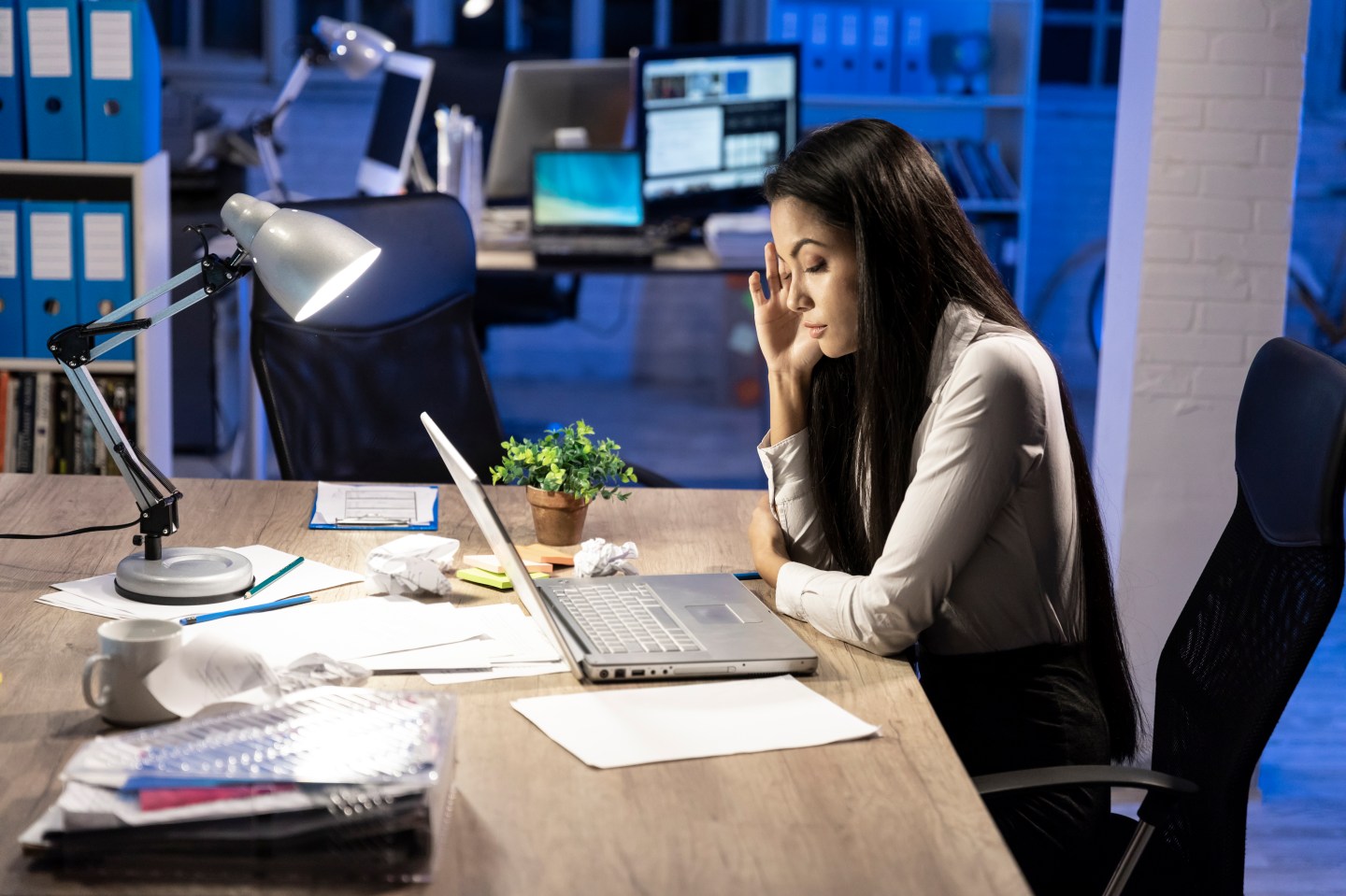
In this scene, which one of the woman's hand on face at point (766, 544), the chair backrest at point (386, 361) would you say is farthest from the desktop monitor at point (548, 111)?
the woman's hand on face at point (766, 544)

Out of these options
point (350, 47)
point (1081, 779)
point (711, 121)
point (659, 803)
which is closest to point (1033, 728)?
point (1081, 779)

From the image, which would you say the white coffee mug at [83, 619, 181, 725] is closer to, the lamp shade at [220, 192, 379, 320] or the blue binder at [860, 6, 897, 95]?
the lamp shade at [220, 192, 379, 320]

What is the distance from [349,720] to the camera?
1116mm

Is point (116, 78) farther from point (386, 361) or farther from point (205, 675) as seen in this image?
point (205, 675)

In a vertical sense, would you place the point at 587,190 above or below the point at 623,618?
above

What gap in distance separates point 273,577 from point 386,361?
96cm

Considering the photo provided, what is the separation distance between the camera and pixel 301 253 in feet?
4.75

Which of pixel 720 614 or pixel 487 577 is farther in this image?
pixel 487 577

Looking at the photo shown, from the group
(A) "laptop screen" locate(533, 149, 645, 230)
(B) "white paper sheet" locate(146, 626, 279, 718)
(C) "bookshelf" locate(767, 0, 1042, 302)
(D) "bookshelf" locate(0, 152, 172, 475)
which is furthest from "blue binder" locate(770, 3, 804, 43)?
(B) "white paper sheet" locate(146, 626, 279, 718)

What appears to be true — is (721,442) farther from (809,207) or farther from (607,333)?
(809,207)

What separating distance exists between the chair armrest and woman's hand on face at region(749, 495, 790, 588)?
1.28 feet

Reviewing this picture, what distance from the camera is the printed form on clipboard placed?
1.93 metres

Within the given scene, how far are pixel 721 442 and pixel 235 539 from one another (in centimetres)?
358

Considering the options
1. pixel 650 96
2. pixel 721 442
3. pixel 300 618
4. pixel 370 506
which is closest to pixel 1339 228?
pixel 721 442
